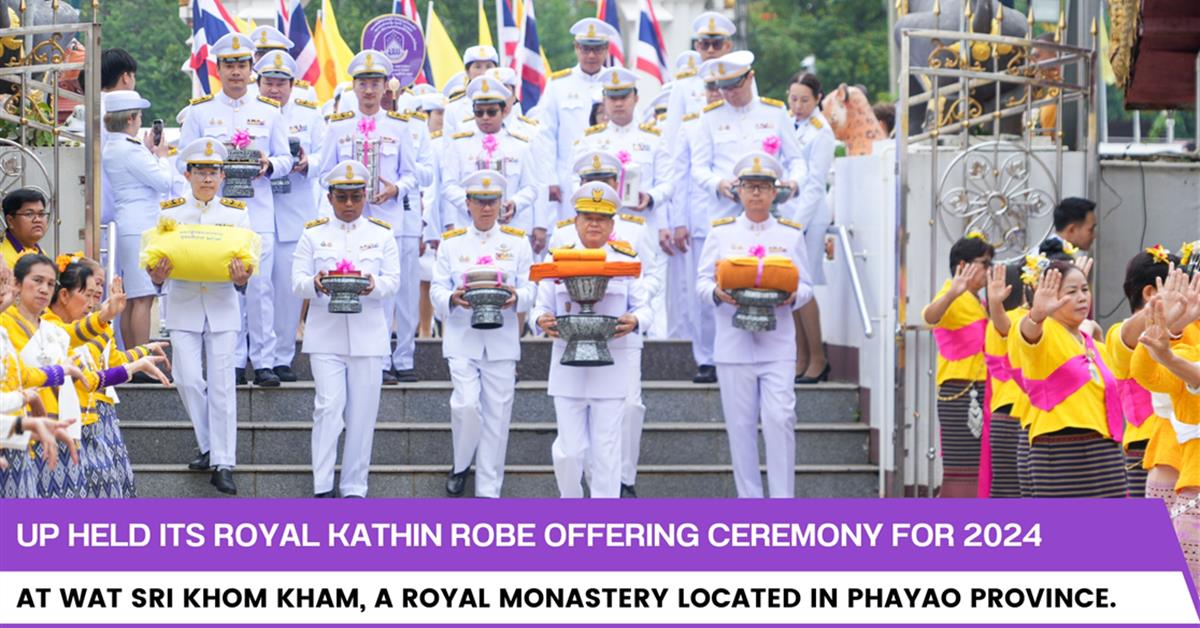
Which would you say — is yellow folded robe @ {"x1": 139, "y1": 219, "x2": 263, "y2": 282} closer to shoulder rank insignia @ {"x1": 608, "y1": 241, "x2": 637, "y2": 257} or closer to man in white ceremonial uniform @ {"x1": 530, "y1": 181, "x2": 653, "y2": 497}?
man in white ceremonial uniform @ {"x1": 530, "y1": 181, "x2": 653, "y2": 497}

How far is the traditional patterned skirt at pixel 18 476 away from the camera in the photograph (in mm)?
10086

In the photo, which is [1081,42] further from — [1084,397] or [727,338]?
[1084,397]

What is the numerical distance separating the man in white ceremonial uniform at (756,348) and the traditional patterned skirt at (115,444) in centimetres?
347

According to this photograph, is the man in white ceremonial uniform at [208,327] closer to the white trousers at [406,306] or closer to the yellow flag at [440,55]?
the white trousers at [406,306]

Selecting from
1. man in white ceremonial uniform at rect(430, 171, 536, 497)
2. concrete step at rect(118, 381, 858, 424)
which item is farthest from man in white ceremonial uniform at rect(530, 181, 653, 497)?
concrete step at rect(118, 381, 858, 424)

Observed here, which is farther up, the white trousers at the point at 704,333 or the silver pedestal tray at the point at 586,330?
the silver pedestal tray at the point at 586,330

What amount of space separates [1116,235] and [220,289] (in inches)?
206

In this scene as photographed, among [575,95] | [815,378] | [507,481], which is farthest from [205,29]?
[815,378]

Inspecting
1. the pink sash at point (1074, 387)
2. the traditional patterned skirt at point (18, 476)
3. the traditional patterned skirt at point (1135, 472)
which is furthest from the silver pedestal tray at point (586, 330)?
the traditional patterned skirt at point (1135, 472)

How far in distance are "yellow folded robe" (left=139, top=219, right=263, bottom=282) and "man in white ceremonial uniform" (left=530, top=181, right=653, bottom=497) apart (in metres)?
1.71

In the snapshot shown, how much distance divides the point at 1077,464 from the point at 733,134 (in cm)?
483

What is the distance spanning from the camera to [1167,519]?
781 cm

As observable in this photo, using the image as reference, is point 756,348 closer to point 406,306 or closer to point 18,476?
point 406,306

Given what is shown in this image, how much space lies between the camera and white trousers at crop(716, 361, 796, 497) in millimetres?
13062
